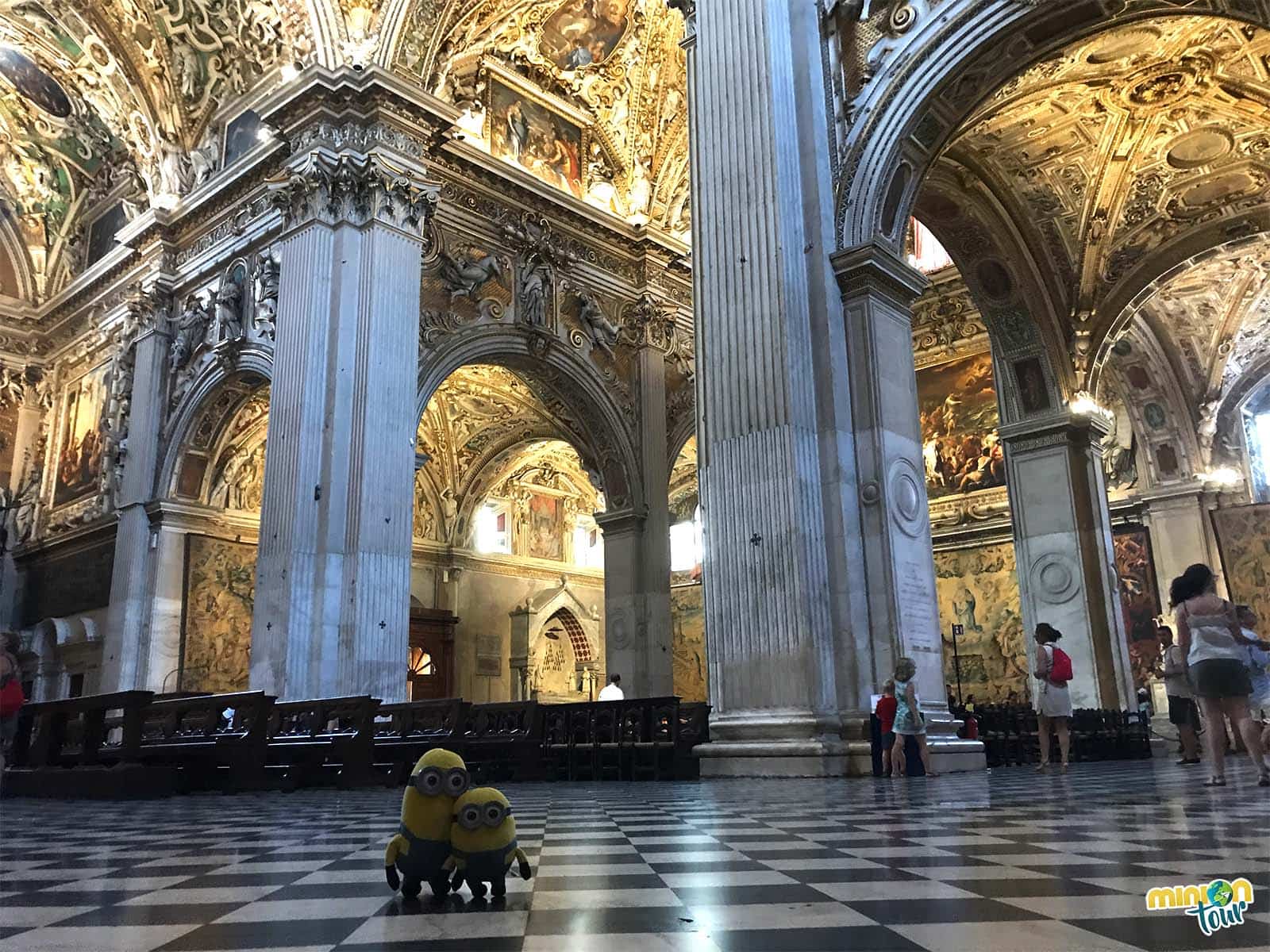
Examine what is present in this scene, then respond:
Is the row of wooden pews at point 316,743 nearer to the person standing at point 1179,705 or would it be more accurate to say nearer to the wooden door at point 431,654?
the person standing at point 1179,705

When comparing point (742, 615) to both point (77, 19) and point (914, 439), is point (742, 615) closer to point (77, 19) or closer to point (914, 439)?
point (914, 439)

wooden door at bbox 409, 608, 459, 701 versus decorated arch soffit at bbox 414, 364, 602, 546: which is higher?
decorated arch soffit at bbox 414, 364, 602, 546

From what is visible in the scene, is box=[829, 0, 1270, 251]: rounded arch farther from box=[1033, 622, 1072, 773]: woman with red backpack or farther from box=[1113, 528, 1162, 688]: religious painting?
box=[1113, 528, 1162, 688]: religious painting

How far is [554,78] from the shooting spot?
58.3 ft

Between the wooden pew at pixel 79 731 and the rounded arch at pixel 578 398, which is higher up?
the rounded arch at pixel 578 398

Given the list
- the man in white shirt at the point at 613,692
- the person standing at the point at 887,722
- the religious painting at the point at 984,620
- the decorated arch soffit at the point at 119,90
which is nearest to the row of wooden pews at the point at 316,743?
the person standing at the point at 887,722

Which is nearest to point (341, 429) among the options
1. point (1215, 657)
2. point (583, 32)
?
point (583, 32)

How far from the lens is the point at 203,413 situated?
16.7 meters

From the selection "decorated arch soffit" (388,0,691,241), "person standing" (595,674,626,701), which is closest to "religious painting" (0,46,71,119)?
"decorated arch soffit" (388,0,691,241)

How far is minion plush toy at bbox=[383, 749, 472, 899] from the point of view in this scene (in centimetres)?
224

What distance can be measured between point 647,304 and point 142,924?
1706 centimetres

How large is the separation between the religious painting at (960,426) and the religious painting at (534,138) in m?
8.03

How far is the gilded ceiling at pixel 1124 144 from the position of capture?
1091cm

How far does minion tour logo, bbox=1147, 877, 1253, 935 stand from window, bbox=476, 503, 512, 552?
23884 mm
